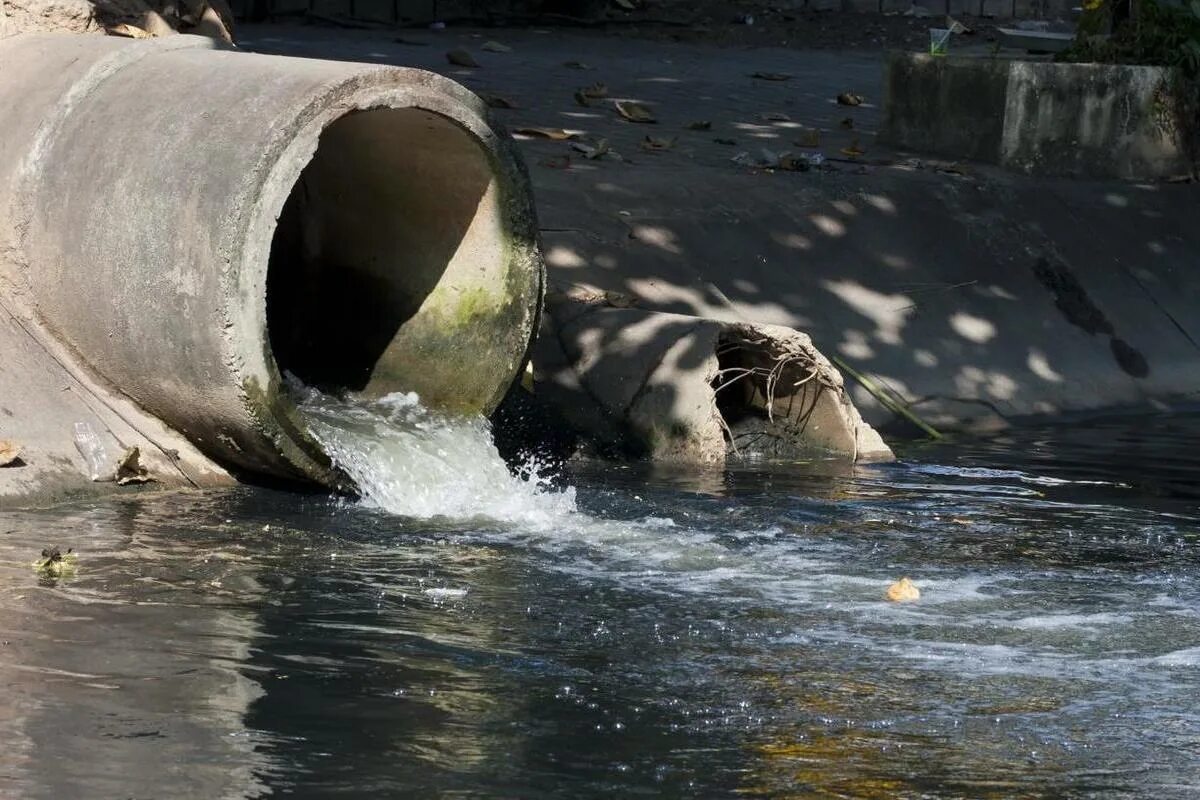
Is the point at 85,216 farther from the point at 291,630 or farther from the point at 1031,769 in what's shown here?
the point at 1031,769

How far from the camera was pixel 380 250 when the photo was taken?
8.52 metres

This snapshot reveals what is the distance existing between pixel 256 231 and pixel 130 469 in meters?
1.08

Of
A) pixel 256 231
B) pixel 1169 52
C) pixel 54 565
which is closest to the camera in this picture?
pixel 54 565

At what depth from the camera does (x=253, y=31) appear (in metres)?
15.6

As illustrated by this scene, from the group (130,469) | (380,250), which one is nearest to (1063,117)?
(380,250)

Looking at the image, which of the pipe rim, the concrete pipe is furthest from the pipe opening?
the pipe rim

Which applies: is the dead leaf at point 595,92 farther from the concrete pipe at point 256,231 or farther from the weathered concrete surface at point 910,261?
the concrete pipe at point 256,231

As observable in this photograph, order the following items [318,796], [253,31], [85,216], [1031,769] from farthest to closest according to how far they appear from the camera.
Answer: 1. [253,31]
2. [85,216]
3. [1031,769]
4. [318,796]

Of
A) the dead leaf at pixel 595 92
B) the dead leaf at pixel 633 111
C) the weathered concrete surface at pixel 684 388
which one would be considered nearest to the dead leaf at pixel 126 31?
the weathered concrete surface at pixel 684 388

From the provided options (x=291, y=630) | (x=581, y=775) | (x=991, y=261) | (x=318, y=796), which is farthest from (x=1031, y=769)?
(x=991, y=261)

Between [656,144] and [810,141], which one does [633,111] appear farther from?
[810,141]

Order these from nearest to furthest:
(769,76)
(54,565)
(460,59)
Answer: (54,565)
(460,59)
(769,76)

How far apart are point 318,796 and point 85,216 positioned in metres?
3.75

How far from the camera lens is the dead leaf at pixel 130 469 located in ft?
23.6
